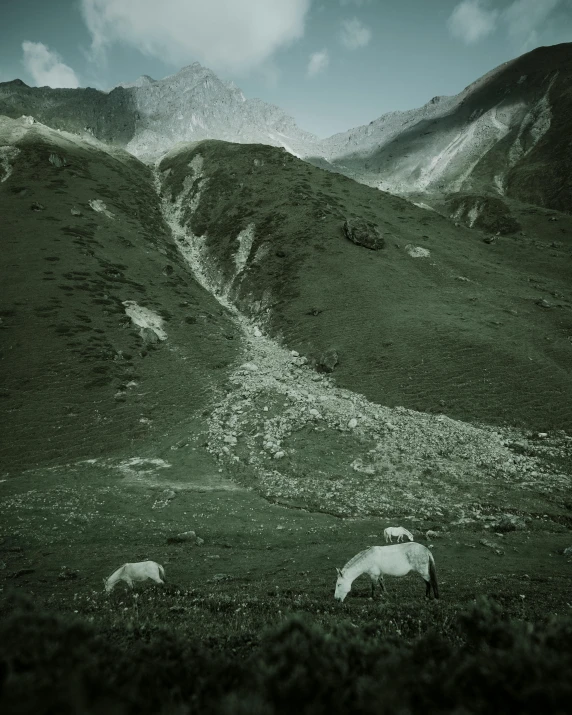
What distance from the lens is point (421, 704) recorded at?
247 cm

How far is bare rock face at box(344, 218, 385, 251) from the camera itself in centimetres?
Answer: 6438

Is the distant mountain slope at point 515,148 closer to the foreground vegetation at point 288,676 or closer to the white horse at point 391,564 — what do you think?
the white horse at point 391,564

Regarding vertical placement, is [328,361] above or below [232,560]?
above

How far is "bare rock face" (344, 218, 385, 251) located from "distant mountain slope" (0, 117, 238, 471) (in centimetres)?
2830

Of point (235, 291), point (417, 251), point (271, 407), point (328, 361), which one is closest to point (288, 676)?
point (271, 407)

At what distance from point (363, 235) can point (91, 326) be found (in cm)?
4718

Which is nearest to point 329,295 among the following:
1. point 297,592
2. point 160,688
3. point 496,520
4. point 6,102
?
point 496,520

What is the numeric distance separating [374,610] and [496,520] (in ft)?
45.1

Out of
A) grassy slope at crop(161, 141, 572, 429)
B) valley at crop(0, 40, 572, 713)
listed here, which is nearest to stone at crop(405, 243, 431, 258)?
valley at crop(0, 40, 572, 713)

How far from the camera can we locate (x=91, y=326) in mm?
45375

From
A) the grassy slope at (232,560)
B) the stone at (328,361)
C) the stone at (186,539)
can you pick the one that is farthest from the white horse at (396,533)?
the stone at (328,361)

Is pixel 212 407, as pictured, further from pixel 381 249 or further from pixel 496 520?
pixel 381 249

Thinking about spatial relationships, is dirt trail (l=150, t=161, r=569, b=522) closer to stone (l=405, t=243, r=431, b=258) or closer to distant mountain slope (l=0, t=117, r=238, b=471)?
distant mountain slope (l=0, t=117, r=238, b=471)

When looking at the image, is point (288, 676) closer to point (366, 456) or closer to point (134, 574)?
point (134, 574)
